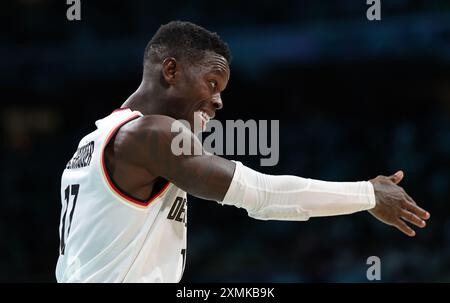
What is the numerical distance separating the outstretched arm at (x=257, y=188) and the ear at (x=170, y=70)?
0.35 m

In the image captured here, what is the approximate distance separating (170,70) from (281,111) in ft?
20.1

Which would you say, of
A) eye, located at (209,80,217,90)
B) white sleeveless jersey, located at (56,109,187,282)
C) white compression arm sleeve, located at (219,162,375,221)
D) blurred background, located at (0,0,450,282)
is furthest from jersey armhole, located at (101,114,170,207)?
blurred background, located at (0,0,450,282)

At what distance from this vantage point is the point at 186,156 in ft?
8.99

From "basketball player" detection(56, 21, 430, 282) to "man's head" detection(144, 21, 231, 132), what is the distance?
0.19 meters

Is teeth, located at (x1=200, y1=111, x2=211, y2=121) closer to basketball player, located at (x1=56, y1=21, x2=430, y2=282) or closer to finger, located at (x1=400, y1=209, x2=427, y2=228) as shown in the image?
basketball player, located at (x1=56, y1=21, x2=430, y2=282)

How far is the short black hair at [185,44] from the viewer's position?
10.2 feet

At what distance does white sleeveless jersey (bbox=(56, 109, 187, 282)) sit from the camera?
109 inches

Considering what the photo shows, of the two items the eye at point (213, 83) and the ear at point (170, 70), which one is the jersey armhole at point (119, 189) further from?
the eye at point (213, 83)

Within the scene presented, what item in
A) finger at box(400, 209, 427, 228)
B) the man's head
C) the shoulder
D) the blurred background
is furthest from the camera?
the blurred background

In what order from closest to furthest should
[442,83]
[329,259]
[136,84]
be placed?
[329,259], [442,83], [136,84]
